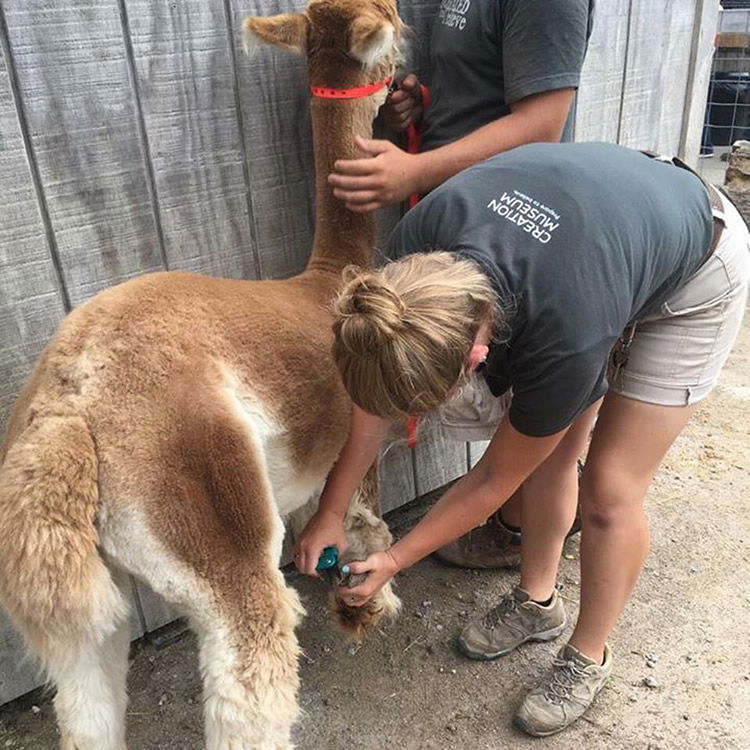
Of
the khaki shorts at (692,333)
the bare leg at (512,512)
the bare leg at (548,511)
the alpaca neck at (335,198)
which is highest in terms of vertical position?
the alpaca neck at (335,198)

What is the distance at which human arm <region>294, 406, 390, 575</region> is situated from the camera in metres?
1.86

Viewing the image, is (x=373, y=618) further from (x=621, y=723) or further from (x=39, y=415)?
(x=39, y=415)

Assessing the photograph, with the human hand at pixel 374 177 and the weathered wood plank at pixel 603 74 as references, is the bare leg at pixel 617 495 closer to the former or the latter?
the human hand at pixel 374 177

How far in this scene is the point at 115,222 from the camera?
6.39ft

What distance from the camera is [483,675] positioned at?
2393 millimetres

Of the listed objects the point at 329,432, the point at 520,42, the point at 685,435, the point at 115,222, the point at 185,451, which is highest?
the point at 520,42

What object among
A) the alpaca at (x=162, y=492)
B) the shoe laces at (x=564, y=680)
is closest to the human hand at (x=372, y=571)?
the alpaca at (x=162, y=492)

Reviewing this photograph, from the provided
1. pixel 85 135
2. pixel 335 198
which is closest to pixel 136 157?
pixel 85 135

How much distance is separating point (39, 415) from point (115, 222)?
2.21 feet

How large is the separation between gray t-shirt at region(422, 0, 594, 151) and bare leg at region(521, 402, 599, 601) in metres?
0.90

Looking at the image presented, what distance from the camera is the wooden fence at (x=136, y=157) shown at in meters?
1.77

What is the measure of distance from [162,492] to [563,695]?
135cm

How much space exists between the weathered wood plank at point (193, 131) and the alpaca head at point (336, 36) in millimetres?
127

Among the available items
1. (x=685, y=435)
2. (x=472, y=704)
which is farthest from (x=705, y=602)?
(x=685, y=435)
